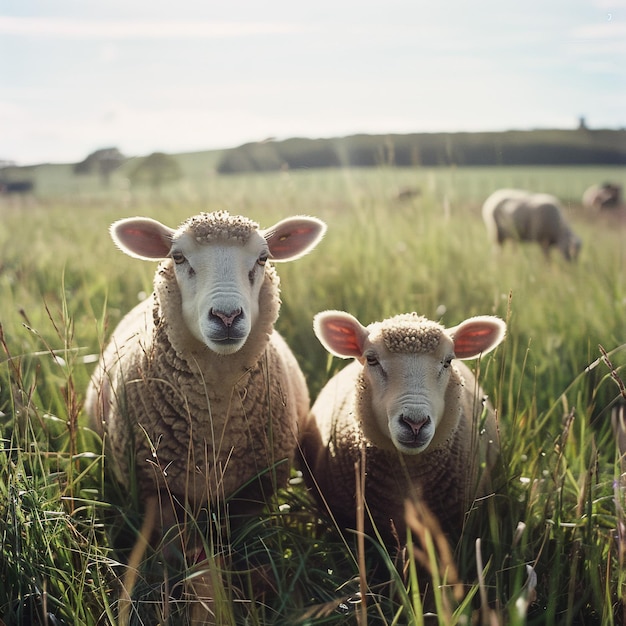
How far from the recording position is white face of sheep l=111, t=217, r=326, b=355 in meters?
2.36

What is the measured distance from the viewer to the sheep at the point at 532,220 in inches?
450

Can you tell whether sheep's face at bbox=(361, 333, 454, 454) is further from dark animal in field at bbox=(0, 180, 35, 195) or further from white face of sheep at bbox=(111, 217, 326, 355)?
dark animal in field at bbox=(0, 180, 35, 195)

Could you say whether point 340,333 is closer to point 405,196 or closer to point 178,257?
point 178,257

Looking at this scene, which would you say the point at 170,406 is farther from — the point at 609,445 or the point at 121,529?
the point at 609,445

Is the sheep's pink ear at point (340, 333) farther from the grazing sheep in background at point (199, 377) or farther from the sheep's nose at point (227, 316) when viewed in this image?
the sheep's nose at point (227, 316)

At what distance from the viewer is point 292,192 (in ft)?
17.1

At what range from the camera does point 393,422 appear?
238cm

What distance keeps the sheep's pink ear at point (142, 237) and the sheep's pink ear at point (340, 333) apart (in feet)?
2.21

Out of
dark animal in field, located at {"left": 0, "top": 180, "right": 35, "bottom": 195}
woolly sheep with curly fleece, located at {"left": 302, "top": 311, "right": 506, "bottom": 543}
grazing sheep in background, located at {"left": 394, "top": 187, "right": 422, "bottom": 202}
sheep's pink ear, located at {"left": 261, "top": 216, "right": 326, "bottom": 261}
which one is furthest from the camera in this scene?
dark animal in field, located at {"left": 0, "top": 180, "right": 35, "bottom": 195}

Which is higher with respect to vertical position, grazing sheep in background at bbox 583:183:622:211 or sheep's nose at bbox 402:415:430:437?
grazing sheep in background at bbox 583:183:622:211

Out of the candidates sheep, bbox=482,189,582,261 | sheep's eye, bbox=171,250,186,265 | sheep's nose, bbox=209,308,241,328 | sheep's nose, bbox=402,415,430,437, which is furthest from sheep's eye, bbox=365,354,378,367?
sheep, bbox=482,189,582,261

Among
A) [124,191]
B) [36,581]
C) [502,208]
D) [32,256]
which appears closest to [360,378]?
[36,581]

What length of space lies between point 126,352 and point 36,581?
116 cm

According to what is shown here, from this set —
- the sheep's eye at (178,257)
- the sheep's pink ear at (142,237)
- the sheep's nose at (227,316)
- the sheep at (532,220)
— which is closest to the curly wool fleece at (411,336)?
the sheep's nose at (227,316)
